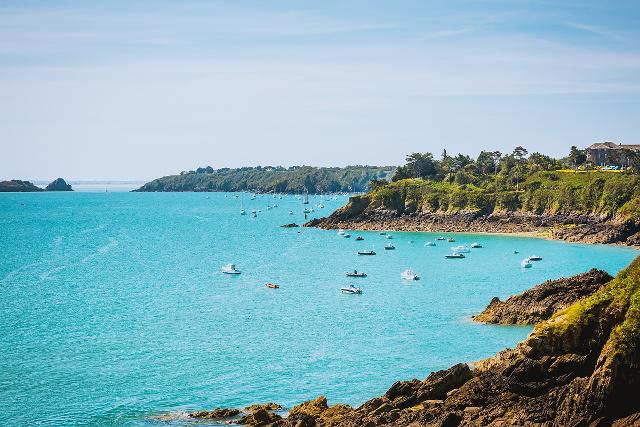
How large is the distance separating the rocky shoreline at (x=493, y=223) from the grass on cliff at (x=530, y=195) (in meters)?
1.96

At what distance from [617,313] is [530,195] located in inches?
5058

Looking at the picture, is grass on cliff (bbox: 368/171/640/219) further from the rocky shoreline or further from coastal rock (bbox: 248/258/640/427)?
coastal rock (bbox: 248/258/640/427)

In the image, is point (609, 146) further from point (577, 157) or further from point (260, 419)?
point (260, 419)

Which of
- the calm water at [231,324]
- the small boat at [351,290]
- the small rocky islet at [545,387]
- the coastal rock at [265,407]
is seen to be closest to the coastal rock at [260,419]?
the small rocky islet at [545,387]

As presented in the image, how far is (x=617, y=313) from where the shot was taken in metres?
37.8

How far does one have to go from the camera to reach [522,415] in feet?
113

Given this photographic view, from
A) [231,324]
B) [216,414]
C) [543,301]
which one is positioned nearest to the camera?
[216,414]

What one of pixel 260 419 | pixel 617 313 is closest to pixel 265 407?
pixel 260 419

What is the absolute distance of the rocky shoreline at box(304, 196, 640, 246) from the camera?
12712 centimetres

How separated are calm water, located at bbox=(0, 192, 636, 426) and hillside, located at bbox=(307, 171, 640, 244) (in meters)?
14.7

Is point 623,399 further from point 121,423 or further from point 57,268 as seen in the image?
point 57,268

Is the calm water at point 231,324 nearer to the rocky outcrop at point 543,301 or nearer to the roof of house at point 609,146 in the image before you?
the rocky outcrop at point 543,301

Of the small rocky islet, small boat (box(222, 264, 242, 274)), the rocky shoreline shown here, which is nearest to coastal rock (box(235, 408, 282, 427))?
the small rocky islet

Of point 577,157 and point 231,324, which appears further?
point 577,157
